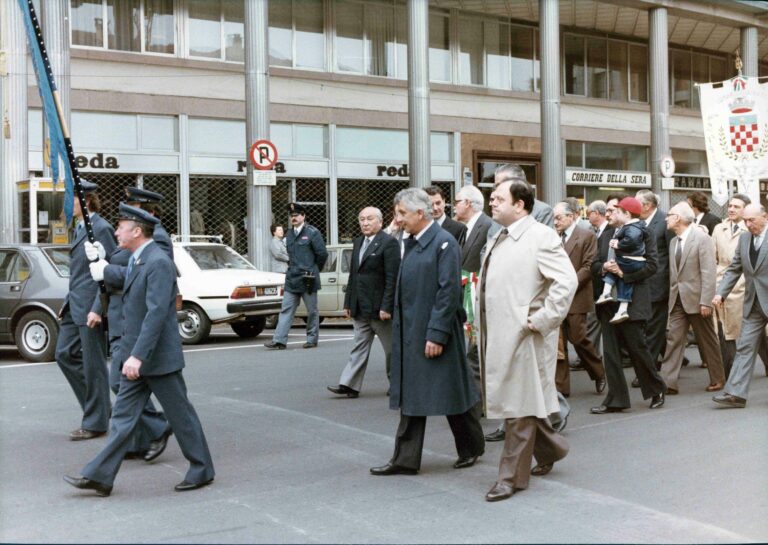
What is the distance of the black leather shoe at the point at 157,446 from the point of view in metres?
6.85

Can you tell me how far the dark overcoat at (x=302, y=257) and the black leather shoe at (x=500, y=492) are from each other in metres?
8.60

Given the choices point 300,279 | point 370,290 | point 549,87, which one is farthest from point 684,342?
point 549,87

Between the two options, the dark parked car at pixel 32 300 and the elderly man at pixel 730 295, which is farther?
the dark parked car at pixel 32 300

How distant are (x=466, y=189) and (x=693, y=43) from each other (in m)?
30.5

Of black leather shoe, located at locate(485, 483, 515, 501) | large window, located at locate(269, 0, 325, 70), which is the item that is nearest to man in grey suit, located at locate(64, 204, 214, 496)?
black leather shoe, located at locate(485, 483, 515, 501)

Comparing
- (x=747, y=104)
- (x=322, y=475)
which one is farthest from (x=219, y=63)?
(x=322, y=475)

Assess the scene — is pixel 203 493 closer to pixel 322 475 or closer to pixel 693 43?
pixel 322 475

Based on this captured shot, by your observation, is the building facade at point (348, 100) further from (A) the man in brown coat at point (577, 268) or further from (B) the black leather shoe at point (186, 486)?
(B) the black leather shoe at point (186, 486)

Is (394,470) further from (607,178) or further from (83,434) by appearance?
(607,178)

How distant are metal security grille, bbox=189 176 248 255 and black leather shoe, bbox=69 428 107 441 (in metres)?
16.7

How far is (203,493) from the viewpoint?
587 cm

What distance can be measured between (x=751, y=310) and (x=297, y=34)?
65.0 feet

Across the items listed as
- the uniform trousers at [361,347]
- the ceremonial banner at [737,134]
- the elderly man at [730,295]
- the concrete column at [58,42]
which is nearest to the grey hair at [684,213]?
the elderly man at [730,295]

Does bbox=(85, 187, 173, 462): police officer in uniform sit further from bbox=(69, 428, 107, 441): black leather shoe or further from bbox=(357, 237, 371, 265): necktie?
bbox=(357, 237, 371, 265): necktie
